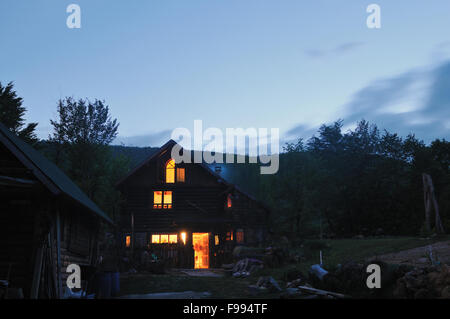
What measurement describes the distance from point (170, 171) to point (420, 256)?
66.8ft

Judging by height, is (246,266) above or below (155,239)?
below

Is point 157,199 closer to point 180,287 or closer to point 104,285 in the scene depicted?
point 180,287

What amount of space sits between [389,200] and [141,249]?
2746 cm

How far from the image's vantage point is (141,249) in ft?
92.0

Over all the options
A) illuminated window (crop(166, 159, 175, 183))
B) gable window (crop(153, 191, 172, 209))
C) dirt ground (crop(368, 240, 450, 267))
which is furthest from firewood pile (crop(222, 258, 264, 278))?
illuminated window (crop(166, 159, 175, 183))

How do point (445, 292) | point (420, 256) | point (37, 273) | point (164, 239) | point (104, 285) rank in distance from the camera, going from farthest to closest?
1. point (164, 239)
2. point (420, 256)
3. point (104, 285)
4. point (37, 273)
5. point (445, 292)

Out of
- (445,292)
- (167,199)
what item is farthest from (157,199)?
(445,292)

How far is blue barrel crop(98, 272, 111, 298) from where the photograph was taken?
1377cm

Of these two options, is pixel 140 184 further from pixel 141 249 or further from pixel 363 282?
pixel 363 282

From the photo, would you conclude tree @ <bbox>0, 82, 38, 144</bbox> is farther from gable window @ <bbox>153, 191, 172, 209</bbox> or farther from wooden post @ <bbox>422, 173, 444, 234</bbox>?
wooden post @ <bbox>422, 173, 444, 234</bbox>

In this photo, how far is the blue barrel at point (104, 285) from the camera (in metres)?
13.8

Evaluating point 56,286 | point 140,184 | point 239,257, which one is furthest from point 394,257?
point 140,184

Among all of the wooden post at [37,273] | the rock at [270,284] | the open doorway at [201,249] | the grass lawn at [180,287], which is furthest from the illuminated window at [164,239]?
the wooden post at [37,273]

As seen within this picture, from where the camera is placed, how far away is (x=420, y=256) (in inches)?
677
